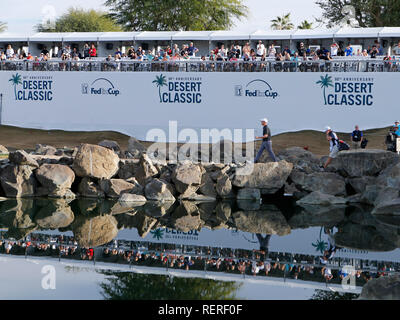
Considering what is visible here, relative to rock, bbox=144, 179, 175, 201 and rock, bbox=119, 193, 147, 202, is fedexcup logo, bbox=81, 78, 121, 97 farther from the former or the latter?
rock, bbox=119, 193, 147, 202

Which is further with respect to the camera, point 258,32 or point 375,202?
point 258,32

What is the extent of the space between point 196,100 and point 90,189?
13480 millimetres

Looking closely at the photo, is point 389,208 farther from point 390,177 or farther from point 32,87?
point 32,87

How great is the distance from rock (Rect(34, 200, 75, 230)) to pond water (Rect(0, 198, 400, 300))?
1.1 inches

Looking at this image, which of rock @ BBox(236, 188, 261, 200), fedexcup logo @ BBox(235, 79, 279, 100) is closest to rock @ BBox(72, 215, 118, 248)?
rock @ BBox(236, 188, 261, 200)

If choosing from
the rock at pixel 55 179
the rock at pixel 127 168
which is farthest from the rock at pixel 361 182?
the rock at pixel 55 179

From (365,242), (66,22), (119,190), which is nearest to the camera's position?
(365,242)

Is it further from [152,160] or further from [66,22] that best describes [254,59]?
[66,22]

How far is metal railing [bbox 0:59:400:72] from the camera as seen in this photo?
33281mm

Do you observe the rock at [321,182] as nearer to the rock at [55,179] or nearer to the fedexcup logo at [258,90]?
the rock at [55,179]

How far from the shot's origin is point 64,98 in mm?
39875
